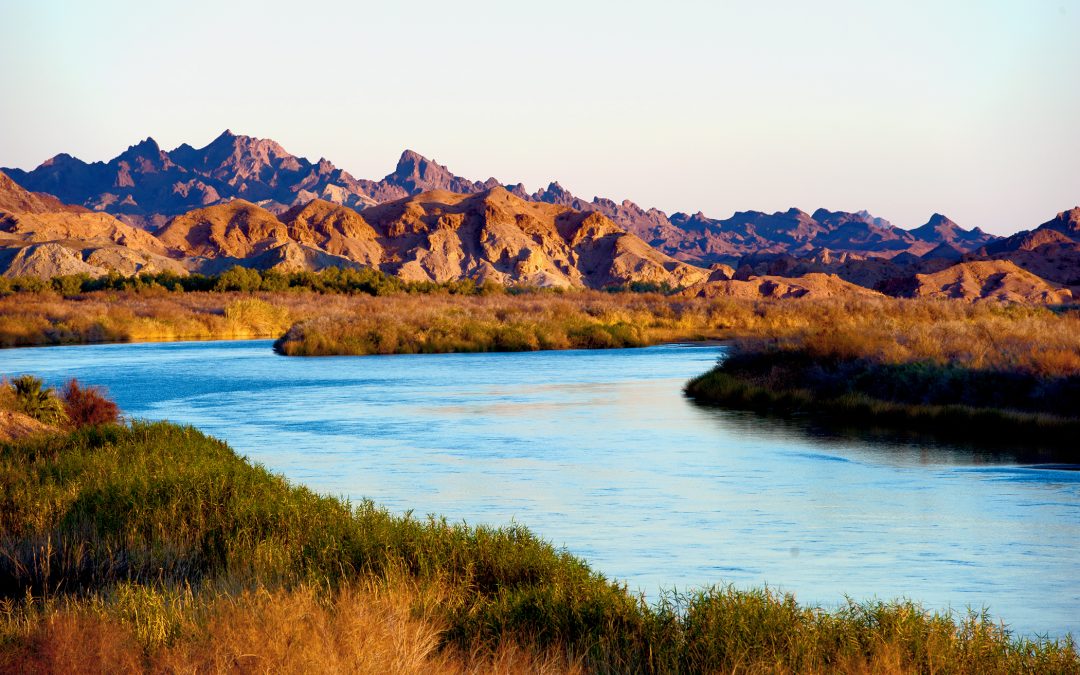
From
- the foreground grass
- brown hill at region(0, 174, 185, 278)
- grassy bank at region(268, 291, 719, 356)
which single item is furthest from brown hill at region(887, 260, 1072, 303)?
the foreground grass

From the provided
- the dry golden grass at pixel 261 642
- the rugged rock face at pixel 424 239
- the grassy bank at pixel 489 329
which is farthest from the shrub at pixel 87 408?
the rugged rock face at pixel 424 239

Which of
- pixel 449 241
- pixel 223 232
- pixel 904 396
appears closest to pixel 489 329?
pixel 904 396

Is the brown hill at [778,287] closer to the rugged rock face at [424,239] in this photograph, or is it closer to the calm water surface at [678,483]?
the rugged rock face at [424,239]

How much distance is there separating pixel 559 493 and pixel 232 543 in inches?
239

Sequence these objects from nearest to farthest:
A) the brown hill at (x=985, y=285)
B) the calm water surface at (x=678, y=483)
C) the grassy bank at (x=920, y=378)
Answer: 1. the calm water surface at (x=678, y=483)
2. the grassy bank at (x=920, y=378)
3. the brown hill at (x=985, y=285)

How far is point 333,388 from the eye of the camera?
32219 mm

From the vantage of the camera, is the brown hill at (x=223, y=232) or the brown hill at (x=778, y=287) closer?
the brown hill at (x=778, y=287)

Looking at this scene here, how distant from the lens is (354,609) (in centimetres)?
702

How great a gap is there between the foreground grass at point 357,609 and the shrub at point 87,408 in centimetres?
962

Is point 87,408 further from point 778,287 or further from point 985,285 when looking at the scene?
point 778,287

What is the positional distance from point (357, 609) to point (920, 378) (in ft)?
61.8

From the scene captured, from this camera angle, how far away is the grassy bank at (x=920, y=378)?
21.0m

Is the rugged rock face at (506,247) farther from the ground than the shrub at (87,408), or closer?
farther from the ground

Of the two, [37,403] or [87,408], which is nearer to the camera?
[37,403]
